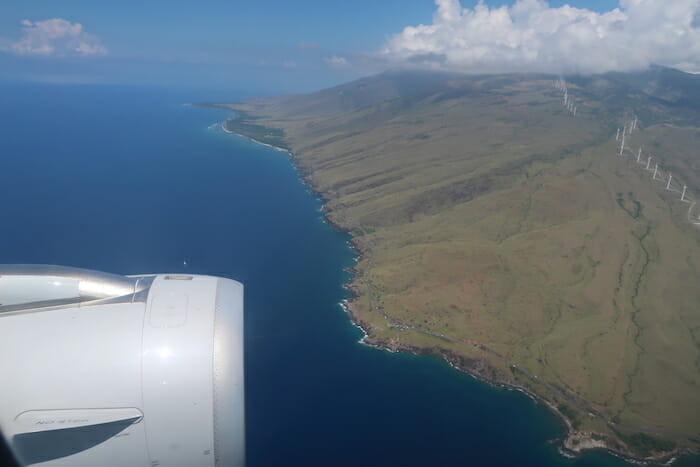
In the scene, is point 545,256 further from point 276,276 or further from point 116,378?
point 116,378

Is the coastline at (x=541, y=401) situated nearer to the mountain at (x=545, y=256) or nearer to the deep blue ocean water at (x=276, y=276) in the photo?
the mountain at (x=545, y=256)

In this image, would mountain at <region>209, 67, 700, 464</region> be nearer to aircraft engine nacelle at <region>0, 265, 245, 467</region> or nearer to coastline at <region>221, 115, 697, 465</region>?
coastline at <region>221, 115, 697, 465</region>

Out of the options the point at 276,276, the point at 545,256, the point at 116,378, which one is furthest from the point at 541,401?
the point at 116,378

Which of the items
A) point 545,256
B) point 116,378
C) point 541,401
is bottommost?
point 541,401

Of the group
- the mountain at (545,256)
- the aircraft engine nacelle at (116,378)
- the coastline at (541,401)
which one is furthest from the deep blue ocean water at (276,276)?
the aircraft engine nacelle at (116,378)

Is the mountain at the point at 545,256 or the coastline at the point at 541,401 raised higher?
the mountain at the point at 545,256

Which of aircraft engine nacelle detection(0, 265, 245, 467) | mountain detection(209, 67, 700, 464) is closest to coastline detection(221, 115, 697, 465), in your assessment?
mountain detection(209, 67, 700, 464)
